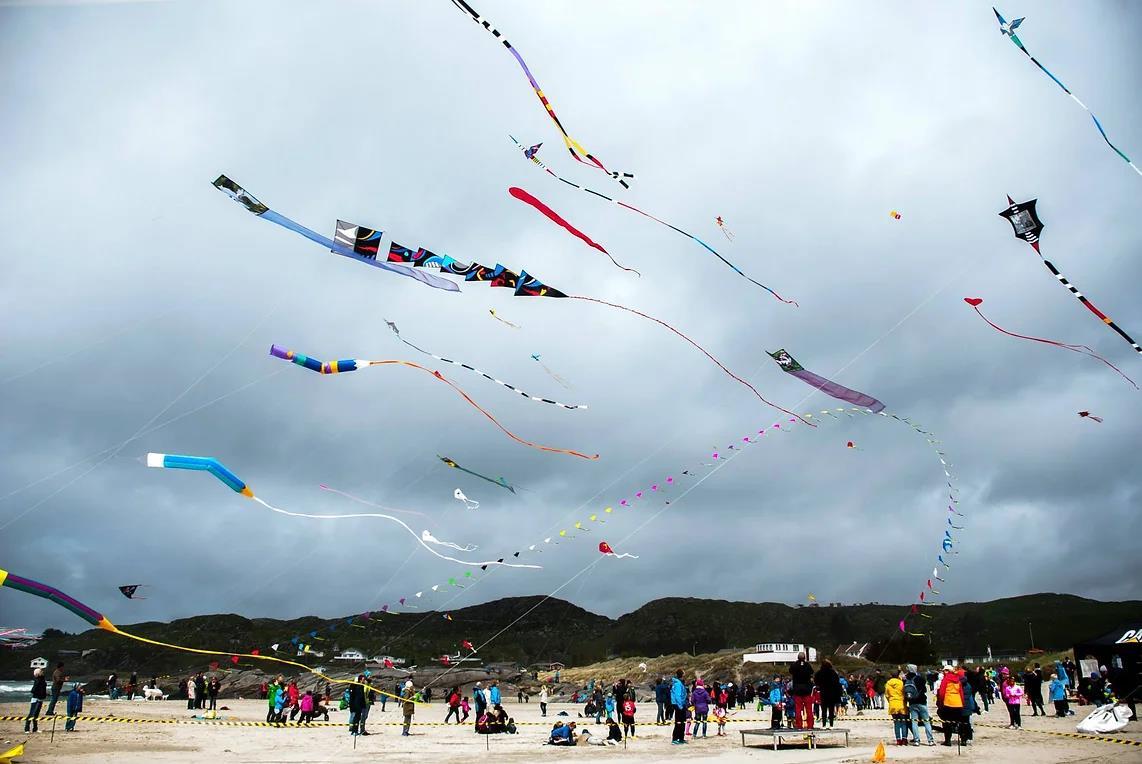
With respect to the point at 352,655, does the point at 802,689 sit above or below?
above

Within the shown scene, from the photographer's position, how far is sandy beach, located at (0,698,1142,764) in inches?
521

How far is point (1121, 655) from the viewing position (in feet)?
87.6

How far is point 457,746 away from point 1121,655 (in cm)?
2420

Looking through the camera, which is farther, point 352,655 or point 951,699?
point 352,655

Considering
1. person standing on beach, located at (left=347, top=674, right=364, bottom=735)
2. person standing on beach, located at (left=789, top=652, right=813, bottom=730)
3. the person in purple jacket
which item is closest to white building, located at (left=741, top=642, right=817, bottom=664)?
the person in purple jacket

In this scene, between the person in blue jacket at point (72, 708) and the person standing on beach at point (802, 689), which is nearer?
the person standing on beach at point (802, 689)

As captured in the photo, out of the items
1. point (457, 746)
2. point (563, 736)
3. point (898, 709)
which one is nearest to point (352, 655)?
point (457, 746)

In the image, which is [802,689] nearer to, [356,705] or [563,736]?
[563,736]

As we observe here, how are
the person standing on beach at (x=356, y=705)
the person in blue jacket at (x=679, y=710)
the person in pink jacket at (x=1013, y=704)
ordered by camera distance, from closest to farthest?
the person in blue jacket at (x=679, y=710) → the person standing on beach at (x=356, y=705) → the person in pink jacket at (x=1013, y=704)

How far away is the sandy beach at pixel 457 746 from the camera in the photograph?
1323 centimetres

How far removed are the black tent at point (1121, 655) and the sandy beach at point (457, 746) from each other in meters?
3.26

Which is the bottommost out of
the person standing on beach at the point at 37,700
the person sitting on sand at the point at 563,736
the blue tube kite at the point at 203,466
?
the person sitting on sand at the point at 563,736

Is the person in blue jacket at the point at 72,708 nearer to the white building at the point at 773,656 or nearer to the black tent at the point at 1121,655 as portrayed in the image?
the black tent at the point at 1121,655

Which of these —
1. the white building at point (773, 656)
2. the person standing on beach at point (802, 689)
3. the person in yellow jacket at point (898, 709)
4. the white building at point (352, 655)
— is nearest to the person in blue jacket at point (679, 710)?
the person standing on beach at point (802, 689)
